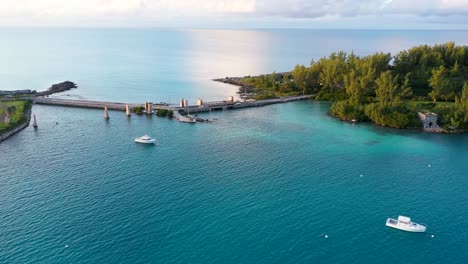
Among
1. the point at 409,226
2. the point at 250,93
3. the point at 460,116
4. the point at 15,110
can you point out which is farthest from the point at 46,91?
the point at 409,226

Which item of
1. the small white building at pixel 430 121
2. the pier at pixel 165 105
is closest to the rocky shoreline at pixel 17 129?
the pier at pixel 165 105

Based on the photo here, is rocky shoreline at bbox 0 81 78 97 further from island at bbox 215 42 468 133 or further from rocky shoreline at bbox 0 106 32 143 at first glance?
island at bbox 215 42 468 133

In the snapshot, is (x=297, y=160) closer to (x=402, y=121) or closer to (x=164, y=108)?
(x=402, y=121)

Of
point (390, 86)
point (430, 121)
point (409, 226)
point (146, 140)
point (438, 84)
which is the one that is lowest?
point (409, 226)

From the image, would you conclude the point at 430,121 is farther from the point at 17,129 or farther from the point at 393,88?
the point at 17,129

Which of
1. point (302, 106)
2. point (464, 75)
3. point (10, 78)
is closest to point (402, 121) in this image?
point (302, 106)

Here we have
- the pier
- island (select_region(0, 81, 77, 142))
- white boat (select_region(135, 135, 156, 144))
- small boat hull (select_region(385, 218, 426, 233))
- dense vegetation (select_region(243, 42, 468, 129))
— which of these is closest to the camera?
small boat hull (select_region(385, 218, 426, 233))

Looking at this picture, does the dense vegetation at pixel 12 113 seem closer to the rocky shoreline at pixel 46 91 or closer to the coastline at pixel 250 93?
the rocky shoreline at pixel 46 91

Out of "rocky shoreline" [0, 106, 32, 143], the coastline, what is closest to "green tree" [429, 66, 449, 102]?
the coastline
